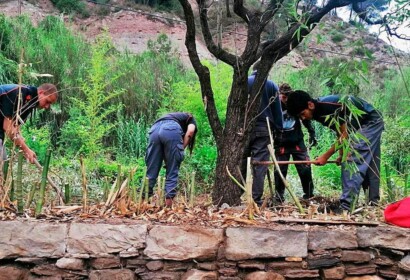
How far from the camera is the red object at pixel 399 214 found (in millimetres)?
3500

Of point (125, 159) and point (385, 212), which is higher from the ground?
point (385, 212)

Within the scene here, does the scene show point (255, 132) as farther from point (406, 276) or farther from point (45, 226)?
point (45, 226)

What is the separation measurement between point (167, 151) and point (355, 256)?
192 centimetres

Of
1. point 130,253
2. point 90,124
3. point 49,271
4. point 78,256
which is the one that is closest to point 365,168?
point 130,253

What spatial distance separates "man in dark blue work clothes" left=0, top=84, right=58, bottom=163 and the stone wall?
1016 mm

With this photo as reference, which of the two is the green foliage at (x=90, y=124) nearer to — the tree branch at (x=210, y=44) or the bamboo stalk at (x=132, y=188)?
the tree branch at (x=210, y=44)

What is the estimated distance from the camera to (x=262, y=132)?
4.55 metres

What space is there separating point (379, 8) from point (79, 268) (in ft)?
7.80

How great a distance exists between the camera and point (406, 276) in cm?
340

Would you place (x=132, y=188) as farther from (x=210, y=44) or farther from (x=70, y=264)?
(x=210, y=44)

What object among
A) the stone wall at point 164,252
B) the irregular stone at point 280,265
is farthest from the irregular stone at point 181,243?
the irregular stone at point 280,265

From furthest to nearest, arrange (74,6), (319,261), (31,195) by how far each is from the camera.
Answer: (74,6), (31,195), (319,261)

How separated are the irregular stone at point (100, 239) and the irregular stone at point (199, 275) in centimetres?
33

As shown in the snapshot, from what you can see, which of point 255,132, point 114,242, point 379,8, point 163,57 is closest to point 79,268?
point 114,242
